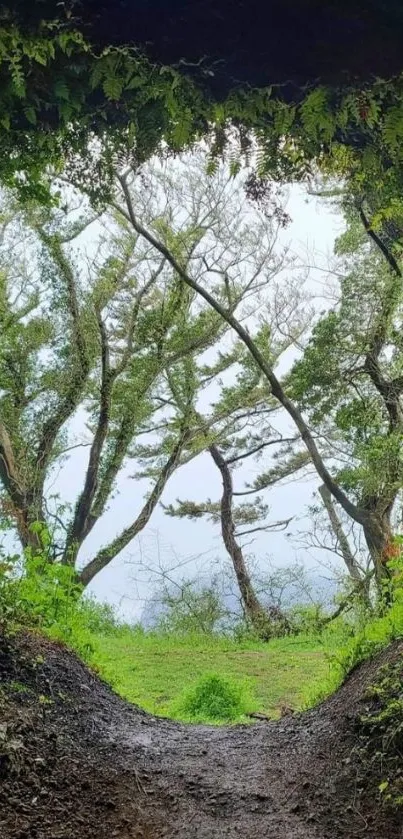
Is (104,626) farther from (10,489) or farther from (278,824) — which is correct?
(278,824)

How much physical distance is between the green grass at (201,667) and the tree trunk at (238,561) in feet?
4.03

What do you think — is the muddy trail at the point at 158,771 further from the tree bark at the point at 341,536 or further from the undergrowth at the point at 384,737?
the tree bark at the point at 341,536

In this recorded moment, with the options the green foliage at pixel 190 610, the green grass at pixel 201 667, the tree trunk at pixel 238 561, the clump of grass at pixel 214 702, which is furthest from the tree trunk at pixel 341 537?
the clump of grass at pixel 214 702

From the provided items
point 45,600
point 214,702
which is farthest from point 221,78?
point 214,702

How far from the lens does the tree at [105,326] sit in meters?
9.96

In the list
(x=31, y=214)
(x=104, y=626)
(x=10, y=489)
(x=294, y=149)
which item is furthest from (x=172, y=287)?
(x=294, y=149)

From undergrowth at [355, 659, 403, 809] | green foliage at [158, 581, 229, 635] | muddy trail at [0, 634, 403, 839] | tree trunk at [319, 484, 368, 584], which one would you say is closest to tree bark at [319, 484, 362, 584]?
tree trunk at [319, 484, 368, 584]

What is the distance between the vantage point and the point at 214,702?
4.39 m

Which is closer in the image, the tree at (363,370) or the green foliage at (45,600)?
the green foliage at (45,600)

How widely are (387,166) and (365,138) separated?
0.15m

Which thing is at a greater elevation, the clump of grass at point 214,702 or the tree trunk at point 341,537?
the tree trunk at point 341,537

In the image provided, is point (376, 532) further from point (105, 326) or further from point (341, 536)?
point (105, 326)

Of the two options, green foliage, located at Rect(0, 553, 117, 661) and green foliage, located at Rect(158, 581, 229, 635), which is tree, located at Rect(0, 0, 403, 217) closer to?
green foliage, located at Rect(0, 553, 117, 661)

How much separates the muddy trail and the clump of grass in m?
1.13
